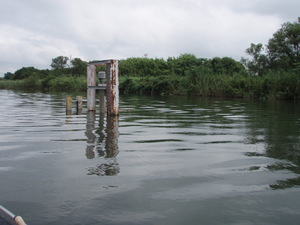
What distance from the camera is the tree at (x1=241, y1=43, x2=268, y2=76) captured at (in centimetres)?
4259

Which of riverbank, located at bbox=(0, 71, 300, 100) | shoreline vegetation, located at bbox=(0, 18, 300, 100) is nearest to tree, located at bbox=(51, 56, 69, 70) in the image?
shoreline vegetation, located at bbox=(0, 18, 300, 100)

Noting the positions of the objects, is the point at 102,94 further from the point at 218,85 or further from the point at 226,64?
the point at 226,64

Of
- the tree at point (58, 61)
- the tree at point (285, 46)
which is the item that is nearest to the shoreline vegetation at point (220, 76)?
the tree at point (285, 46)

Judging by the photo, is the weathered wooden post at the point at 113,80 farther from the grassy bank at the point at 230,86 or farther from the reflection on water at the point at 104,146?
the grassy bank at the point at 230,86

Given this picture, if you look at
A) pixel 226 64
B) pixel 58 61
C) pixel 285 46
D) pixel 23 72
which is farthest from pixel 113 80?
pixel 58 61

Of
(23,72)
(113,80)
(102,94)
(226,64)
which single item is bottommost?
(102,94)

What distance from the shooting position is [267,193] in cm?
379

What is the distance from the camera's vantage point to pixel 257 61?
43625 millimetres

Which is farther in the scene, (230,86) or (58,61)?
(58,61)

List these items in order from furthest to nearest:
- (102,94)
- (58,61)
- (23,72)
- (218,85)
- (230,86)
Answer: (58,61) → (23,72) → (218,85) → (230,86) → (102,94)

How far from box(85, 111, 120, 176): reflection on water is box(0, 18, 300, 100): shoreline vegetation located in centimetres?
2110

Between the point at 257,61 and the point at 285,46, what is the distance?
186 inches

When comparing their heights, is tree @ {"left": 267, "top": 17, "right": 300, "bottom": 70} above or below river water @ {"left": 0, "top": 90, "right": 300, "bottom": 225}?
above

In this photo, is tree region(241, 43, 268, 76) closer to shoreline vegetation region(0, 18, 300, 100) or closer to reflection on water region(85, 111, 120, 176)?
shoreline vegetation region(0, 18, 300, 100)
